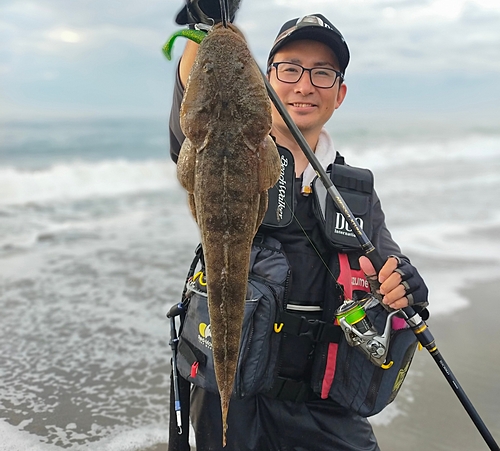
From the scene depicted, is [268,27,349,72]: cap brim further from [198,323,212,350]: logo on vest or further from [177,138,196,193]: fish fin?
[198,323,212,350]: logo on vest

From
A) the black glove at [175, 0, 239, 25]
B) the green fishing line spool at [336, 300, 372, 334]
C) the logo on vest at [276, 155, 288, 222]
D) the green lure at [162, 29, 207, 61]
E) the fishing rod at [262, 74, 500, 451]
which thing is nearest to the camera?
the green lure at [162, 29, 207, 61]

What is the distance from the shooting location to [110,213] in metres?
12.4

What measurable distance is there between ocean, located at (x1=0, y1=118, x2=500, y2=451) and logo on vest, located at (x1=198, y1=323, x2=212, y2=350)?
5.49 ft

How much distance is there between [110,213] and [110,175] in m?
6.89

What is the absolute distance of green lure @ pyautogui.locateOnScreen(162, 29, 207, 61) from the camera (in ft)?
6.71

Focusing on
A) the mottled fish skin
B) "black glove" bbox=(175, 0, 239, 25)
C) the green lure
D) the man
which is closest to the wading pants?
the man

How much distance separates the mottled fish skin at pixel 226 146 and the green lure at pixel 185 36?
19 centimetres

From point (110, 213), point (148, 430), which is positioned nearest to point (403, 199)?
point (110, 213)

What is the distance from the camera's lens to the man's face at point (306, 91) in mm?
3020

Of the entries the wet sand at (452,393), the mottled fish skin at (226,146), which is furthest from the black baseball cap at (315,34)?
the wet sand at (452,393)

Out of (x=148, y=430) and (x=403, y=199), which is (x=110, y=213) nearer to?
(x=403, y=199)

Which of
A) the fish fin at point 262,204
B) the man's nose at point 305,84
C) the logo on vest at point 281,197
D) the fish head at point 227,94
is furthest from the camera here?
the man's nose at point 305,84

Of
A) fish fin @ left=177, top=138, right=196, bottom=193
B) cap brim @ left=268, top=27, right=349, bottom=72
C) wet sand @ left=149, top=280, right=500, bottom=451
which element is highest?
cap brim @ left=268, top=27, right=349, bottom=72

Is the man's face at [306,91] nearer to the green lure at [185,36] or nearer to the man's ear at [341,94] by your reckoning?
the man's ear at [341,94]
